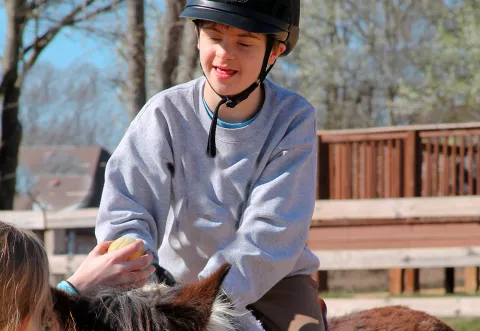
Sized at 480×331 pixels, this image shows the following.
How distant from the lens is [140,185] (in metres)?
2.72

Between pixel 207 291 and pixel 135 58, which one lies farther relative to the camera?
pixel 135 58

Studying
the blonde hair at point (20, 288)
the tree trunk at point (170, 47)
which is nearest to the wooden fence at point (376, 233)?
the tree trunk at point (170, 47)

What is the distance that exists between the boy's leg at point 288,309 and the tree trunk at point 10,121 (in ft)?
34.3

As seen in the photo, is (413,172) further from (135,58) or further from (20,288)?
(20,288)

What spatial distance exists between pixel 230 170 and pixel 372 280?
15.7m

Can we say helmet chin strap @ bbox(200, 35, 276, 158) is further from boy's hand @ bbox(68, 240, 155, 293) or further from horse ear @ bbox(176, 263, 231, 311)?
horse ear @ bbox(176, 263, 231, 311)

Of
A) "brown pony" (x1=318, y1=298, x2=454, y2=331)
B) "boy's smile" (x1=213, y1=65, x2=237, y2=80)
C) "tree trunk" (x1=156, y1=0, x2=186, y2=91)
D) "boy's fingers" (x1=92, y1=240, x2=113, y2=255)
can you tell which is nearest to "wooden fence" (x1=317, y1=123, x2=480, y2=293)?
"tree trunk" (x1=156, y1=0, x2=186, y2=91)

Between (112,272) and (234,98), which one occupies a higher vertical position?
(234,98)

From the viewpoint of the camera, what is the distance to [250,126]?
2811mm

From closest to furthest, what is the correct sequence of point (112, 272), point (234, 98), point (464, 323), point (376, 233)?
1. point (112, 272)
2. point (234, 98)
3. point (464, 323)
4. point (376, 233)

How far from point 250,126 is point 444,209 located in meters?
6.96

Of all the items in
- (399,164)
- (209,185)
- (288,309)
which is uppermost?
(209,185)

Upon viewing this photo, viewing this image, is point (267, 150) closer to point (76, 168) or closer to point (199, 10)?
point (199, 10)

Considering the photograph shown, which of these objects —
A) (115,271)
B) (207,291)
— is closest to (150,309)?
(207,291)
